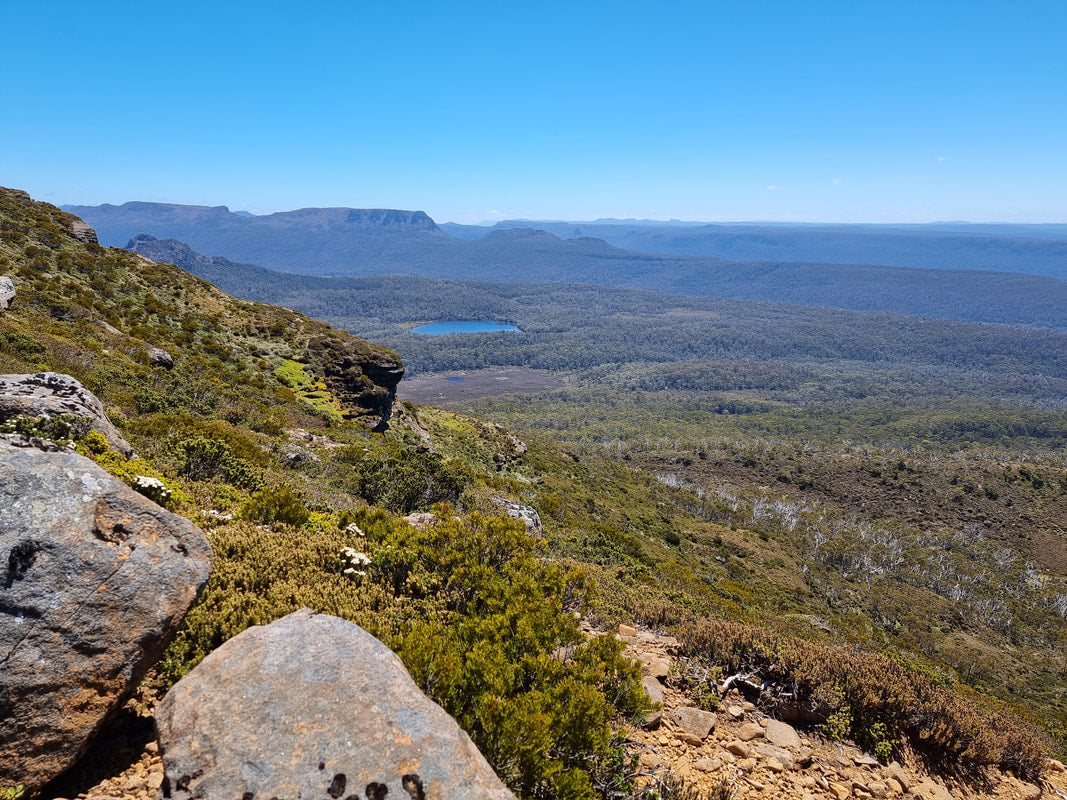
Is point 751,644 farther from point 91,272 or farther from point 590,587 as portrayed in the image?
point 91,272

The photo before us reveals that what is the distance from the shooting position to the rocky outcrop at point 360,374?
27703 millimetres

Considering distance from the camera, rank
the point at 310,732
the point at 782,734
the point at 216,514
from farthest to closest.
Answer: the point at 216,514 → the point at 782,734 → the point at 310,732

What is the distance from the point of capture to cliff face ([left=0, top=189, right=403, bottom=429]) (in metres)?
16.2

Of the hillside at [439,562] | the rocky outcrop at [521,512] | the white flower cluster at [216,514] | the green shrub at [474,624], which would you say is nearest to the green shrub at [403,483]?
the hillside at [439,562]

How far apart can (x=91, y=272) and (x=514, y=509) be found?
28525 mm

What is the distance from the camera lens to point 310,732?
3137mm

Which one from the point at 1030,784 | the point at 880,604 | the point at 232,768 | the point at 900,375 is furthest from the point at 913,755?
the point at 900,375

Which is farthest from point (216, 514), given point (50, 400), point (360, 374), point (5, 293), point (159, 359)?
point (360, 374)

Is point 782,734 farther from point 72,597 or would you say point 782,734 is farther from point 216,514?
point 216,514

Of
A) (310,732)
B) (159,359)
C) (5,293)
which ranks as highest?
(5,293)

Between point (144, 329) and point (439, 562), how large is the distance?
2492 centimetres

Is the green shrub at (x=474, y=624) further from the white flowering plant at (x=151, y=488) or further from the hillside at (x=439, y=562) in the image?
the white flowering plant at (x=151, y=488)

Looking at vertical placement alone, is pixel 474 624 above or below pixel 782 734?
above

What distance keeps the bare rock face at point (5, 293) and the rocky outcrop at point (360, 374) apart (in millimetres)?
12732
